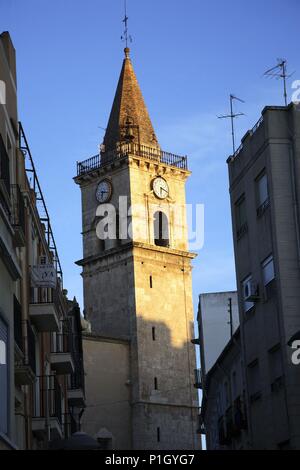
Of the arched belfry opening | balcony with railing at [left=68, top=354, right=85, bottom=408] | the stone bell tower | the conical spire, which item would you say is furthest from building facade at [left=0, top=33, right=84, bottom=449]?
the conical spire

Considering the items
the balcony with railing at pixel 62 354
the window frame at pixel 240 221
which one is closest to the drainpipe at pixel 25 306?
the balcony with railing at pixel 62 354

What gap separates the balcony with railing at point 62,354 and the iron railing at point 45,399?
6.11 ft

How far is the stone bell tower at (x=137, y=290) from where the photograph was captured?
243ft

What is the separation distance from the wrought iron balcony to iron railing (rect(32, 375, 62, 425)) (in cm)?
5086

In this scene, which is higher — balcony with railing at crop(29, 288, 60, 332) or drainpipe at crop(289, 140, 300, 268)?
drainpipe at crop(289, 140, 300, 268)

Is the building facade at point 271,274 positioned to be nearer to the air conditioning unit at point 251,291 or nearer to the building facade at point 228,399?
the air conditioning unit at point 251,291

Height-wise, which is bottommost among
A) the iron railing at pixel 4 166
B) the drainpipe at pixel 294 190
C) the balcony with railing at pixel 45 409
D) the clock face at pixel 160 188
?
the balcony with railing at pixel 45 409

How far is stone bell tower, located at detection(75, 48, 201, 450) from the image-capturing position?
73938 mm

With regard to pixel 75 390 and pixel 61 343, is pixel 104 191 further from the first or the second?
pixel 61 343

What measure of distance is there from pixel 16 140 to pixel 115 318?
53.2 m

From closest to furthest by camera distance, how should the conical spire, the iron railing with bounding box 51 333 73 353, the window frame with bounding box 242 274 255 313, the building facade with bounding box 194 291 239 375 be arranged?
the window frame with bounding box 242 274 255 313 < the iron railing with bounding box 51 333 73 353 < the building facade with bounding box 194 291 239 375 < the conical spire

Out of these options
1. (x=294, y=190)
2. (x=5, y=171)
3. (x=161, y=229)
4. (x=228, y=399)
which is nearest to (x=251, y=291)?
(x=294, y=190)

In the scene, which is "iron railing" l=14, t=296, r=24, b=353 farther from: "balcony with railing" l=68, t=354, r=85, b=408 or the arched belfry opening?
the arched belfry opening

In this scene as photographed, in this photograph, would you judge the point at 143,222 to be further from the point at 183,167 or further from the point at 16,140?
the point at 16,140
